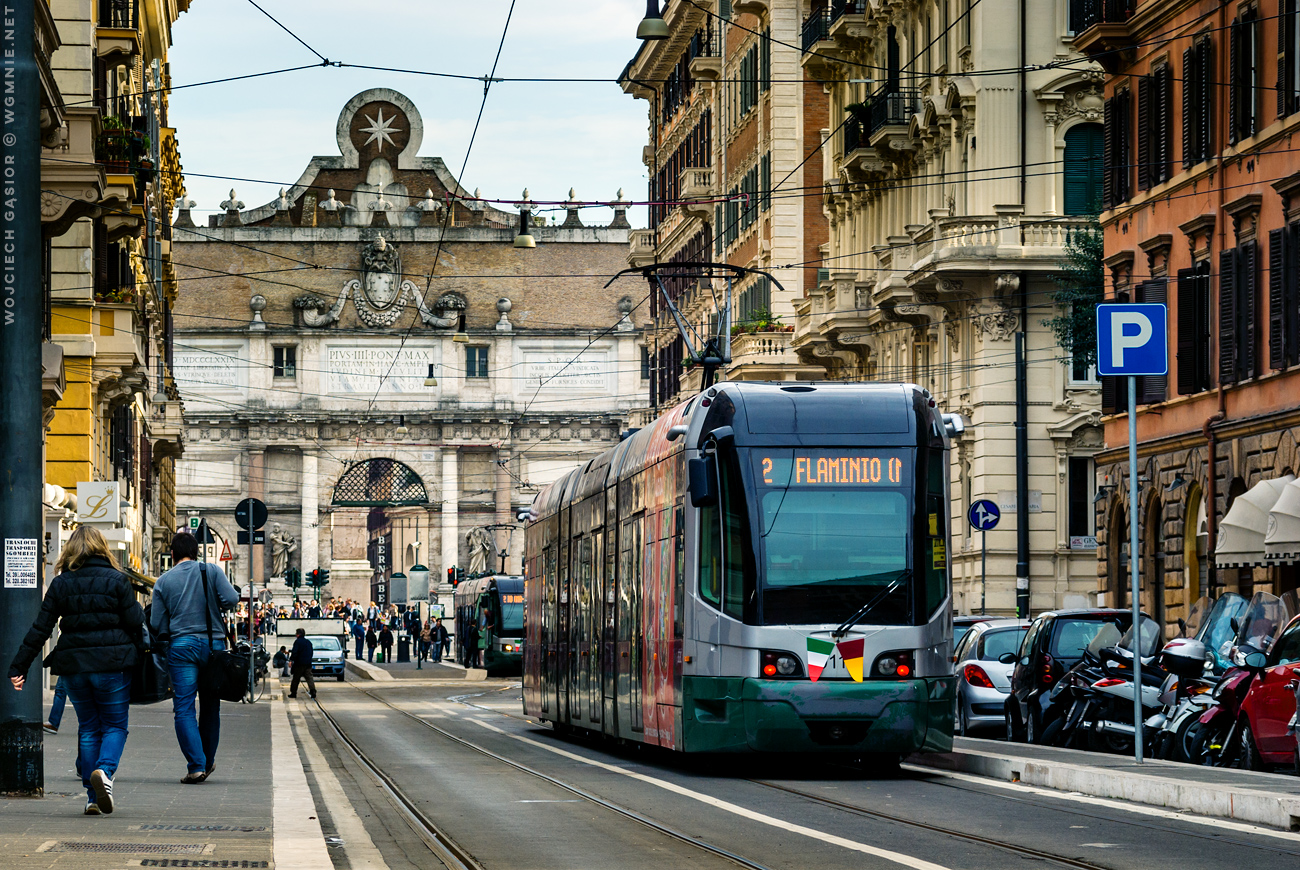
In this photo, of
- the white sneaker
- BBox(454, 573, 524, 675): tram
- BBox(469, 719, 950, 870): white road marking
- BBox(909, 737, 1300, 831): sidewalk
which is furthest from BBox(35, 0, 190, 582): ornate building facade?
BBox(454, 573, 524, 675): tram

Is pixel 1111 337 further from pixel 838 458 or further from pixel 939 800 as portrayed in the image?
pixel 939 800

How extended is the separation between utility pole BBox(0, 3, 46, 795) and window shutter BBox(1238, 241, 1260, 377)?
57.9 feet

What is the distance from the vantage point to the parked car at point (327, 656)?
57.2 metres

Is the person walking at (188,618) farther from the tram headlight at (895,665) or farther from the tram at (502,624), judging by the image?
the tram at (502,624)

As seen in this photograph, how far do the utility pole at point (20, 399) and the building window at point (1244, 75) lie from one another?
1777 centimetres

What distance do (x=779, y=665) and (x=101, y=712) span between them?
5551 millimetres

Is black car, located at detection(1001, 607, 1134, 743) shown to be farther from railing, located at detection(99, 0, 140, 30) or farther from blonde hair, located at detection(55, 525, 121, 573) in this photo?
railing, located at detection(99, 0, 140, 30)

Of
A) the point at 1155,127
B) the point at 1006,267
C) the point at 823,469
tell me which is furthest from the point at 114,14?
the point at 823,469

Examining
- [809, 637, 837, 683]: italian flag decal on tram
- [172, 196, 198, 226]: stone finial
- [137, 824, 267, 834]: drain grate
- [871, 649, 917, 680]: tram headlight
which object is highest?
[172, 196, 198, 226]: stone finial

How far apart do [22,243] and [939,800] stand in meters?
6.50

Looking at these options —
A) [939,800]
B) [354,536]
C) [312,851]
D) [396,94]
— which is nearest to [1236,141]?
[939,800]

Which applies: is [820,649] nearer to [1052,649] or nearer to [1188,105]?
[1052,649]

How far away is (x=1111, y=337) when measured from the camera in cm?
1712

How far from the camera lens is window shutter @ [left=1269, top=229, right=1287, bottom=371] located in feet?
87.4
